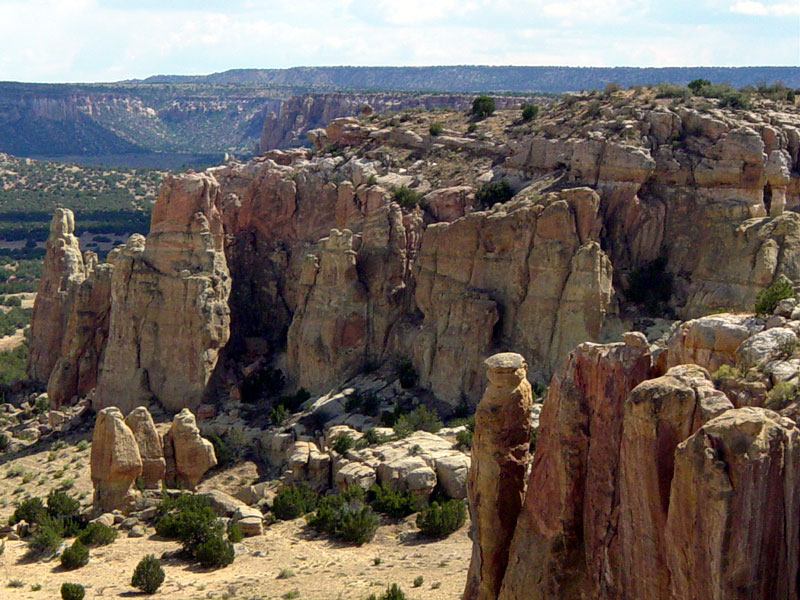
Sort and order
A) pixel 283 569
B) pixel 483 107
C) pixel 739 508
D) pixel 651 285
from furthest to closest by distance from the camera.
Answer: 1. pixel 483 107
2. pixel 651 285
3. pixel 283 569
4. pixel 739 508

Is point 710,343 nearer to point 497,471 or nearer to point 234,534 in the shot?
point 497,471

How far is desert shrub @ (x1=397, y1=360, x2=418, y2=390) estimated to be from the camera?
42531 millimetres

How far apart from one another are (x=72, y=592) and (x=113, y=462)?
8181 millimetres

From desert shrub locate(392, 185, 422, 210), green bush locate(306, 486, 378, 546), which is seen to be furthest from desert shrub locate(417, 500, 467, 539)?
desert shrub locate(392, 185, 422, 210)

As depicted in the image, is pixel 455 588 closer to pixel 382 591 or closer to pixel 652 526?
pixel 382 591

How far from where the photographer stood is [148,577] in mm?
26922

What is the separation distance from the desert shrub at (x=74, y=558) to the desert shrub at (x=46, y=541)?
1.41 meters

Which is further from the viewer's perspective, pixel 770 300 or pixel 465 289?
pixel 465 289

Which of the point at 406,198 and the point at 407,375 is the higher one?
the point at 406,198

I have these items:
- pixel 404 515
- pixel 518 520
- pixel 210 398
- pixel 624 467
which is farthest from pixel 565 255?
pixel 624 467

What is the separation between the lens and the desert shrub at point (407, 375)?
4253 cm

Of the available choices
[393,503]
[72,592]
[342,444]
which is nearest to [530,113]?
[342,444]

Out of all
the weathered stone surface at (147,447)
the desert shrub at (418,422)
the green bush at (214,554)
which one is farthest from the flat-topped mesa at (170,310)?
the green bush at (214,554)

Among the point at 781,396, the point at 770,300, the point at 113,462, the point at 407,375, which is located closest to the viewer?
the point at 781,396
